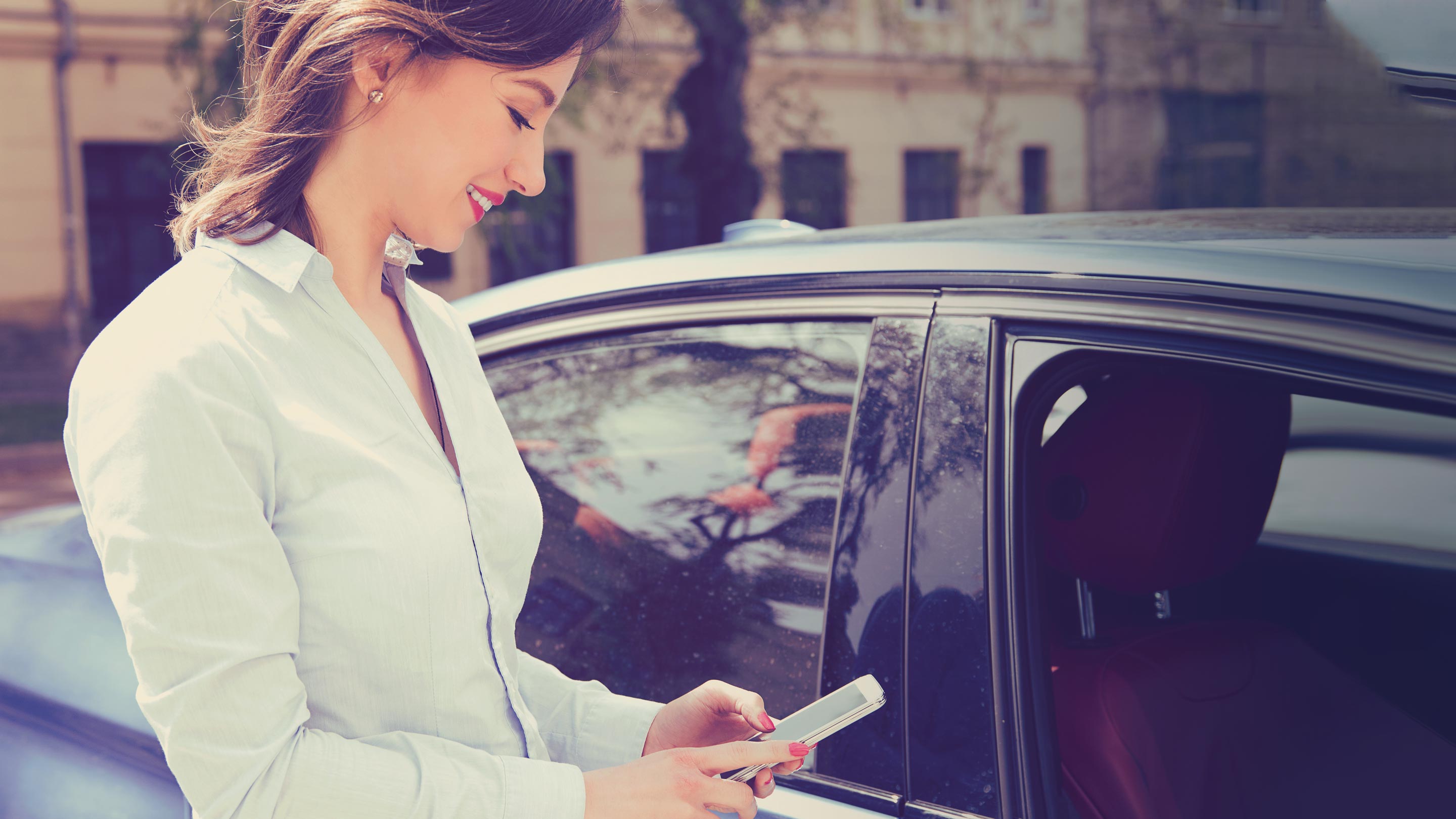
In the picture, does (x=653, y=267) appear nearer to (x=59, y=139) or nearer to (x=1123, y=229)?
(x=1123, y=229)

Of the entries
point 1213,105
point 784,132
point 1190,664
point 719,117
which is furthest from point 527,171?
point 1213,105

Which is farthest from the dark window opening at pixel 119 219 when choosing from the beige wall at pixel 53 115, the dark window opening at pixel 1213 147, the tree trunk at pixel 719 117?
the dark window opening at pixel 1213 147

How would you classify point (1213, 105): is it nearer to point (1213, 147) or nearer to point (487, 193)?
point (1213, 147)

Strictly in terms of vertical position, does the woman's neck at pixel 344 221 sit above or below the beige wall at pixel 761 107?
below

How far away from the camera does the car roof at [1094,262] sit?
110 centimetres

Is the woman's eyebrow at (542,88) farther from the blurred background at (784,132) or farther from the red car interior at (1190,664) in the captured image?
the blurred background at (784,132)

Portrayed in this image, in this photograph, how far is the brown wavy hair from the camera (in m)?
1.03

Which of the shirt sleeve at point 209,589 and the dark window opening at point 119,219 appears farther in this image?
the dark window opening at point 119,219

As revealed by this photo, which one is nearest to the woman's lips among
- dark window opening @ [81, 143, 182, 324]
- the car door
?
the car door

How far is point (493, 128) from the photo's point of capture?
3.56ft

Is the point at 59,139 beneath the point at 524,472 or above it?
above

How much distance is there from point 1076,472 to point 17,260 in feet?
46.8

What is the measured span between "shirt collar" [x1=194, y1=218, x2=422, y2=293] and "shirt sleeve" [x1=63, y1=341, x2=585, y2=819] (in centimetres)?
11

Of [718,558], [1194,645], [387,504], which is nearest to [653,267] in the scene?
[718,558]
